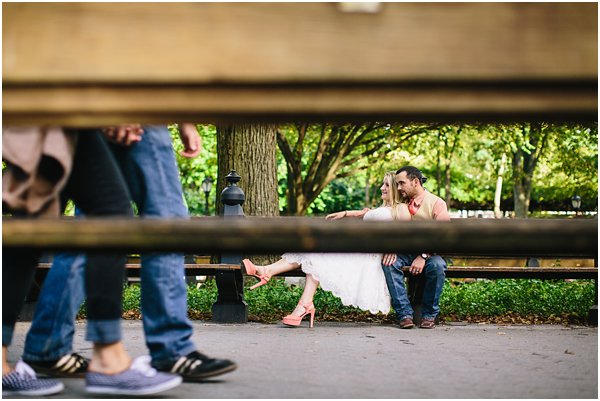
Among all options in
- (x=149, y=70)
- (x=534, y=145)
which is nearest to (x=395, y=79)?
(x=149, y=70)

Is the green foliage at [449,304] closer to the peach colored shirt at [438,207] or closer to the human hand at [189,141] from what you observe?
the peach colored shirt at [438,207]

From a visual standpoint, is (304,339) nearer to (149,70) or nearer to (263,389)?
(263,389)

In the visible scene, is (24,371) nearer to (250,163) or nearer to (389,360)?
(389,360)

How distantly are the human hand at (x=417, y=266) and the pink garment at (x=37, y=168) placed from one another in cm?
459

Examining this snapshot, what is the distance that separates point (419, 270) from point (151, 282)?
3.79m

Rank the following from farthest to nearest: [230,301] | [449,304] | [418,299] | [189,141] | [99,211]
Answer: [449,304]
[230,301]
[418,299]
[189,141]
[99,211]

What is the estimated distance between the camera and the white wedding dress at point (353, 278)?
680 cm

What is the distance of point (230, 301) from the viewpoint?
7.08 m

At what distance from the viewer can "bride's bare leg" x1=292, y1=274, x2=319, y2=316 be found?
666 centimetres

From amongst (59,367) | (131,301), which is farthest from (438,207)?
(59,367)

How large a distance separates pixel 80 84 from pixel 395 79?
47cm

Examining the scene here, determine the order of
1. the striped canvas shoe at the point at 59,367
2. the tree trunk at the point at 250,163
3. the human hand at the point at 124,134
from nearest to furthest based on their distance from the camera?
1. the human hand at the point at 124,134
2. the striped canvas shoe at the point at 59,367
3. the tree trunk at the point at 250,163

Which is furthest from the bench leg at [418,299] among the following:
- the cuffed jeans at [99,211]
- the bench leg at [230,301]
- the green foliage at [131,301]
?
the cuffed jeans at [99,211]

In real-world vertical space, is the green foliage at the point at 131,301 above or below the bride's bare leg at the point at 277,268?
below
